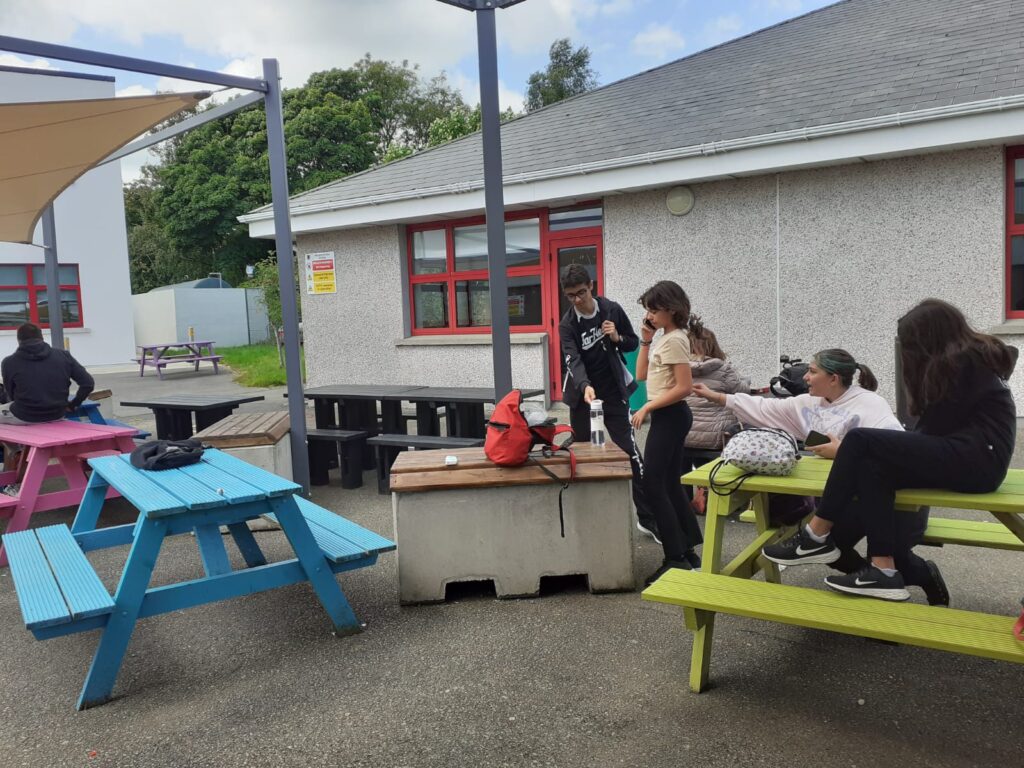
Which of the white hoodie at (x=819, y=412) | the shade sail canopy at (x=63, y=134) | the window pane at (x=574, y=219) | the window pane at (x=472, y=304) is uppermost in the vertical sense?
the shade sail canopy at (x=63, y=134)

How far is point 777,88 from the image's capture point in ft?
31.4

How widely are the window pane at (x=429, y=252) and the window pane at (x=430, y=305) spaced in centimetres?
25

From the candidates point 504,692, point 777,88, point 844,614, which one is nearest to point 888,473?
point 844,614

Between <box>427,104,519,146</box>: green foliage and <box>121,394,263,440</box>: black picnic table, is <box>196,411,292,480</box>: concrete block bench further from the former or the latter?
<box>427,104,519,146</box>: green foliage

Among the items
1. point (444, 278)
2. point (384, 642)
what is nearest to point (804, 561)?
point (384, 642)

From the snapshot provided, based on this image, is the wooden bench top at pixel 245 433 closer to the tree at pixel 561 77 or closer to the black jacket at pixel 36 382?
the black jacket at pixel 36 382

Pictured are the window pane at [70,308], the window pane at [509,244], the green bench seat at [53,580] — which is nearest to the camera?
the green bench seat at [53,580]

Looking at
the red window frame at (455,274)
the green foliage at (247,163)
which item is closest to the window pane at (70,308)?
the green foliage at (247,163)

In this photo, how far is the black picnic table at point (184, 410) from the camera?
753 cm

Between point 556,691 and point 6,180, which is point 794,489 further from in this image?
point 6,180

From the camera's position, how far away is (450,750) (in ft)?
8.75

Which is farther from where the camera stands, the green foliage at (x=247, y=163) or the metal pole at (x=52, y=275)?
the green foliage at (x=247, y=163)

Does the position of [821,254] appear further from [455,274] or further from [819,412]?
[819,412]

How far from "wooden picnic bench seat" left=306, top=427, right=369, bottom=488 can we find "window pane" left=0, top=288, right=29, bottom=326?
21775 millimetres
